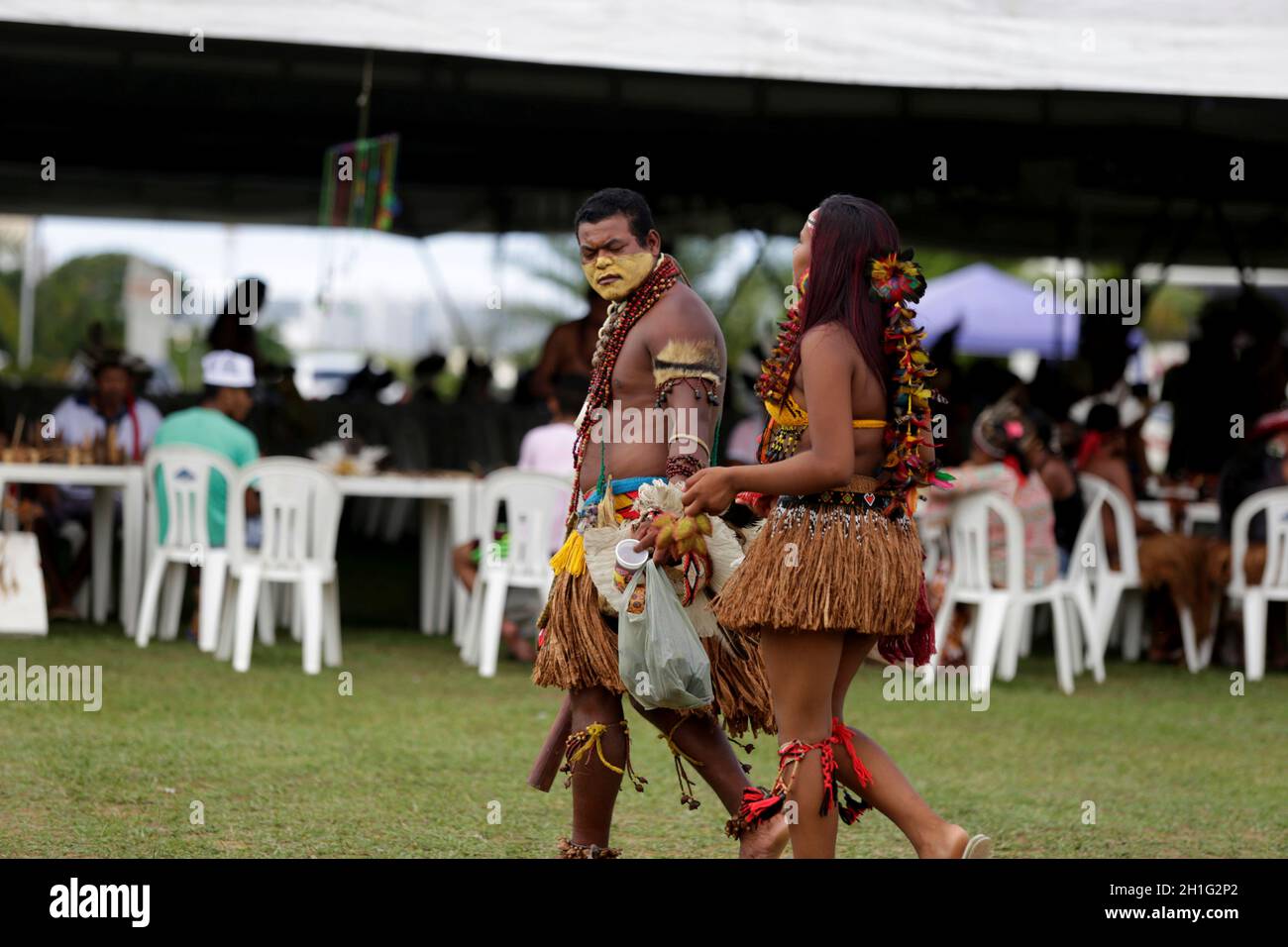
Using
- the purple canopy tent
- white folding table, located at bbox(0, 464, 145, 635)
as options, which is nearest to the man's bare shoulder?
white folding table, located at bbox(0, 464, 145, 635)

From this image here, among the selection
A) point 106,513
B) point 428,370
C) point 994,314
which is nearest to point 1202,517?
point 106,513

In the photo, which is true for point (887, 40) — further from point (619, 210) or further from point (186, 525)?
point (619, 210)

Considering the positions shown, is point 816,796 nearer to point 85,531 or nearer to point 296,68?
point 85,531

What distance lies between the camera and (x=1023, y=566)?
8.88 meters

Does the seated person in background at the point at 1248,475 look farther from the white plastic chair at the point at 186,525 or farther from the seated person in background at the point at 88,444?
the seated person in background at the point at 88,444

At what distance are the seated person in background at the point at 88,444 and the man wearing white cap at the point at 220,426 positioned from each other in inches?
33.2

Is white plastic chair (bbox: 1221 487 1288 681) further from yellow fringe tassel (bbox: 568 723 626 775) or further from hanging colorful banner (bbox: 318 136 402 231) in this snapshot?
yellow fringe tassel (bbox: 568 723 626 775)

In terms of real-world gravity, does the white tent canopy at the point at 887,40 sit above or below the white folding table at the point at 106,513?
above

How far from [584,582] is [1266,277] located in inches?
722

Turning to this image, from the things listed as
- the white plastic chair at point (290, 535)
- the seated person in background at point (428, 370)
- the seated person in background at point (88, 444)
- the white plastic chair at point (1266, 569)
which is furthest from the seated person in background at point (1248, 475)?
the seated person in background at point (428, 370)

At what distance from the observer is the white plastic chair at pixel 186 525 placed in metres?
8.95

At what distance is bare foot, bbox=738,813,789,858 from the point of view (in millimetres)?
4480

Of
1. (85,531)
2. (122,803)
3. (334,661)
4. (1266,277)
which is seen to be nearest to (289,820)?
(122,803)

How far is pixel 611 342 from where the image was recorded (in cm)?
469
